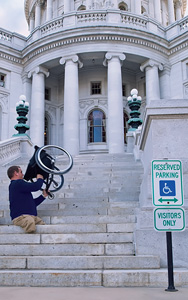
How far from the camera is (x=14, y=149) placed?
17375 millimetres

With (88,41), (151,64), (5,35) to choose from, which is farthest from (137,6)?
(5,35)

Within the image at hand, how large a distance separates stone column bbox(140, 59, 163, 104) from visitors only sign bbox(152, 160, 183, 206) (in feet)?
77.6

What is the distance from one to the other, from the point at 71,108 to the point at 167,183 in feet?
72.7

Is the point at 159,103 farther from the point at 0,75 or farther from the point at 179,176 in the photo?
the point at 0,75

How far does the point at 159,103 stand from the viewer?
240 inches

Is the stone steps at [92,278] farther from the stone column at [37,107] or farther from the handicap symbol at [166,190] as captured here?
the stone column at [37,107]

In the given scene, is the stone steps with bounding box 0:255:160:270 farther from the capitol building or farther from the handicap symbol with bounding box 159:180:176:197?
the capitol building

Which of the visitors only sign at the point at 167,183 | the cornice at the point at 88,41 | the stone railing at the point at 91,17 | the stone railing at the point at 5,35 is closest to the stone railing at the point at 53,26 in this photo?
the cornice at the point at 88,41

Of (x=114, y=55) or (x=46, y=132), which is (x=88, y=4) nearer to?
(x=114, y=55)

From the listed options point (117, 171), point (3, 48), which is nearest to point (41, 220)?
point (117, 171)

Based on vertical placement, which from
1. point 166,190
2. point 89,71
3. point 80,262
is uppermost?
point 89,71

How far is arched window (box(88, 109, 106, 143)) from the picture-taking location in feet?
99.9

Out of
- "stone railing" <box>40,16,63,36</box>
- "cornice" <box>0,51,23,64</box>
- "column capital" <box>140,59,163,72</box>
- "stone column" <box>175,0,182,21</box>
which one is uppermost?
"stone column" <box>175,0,182,21</box>
